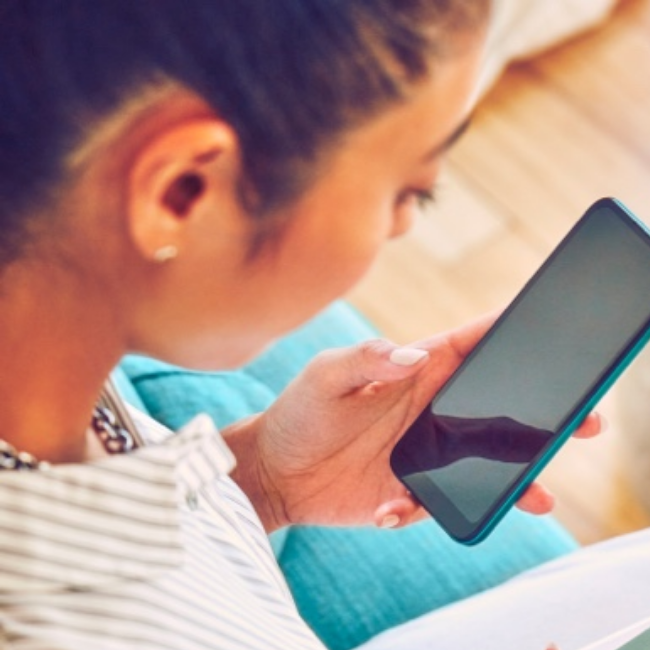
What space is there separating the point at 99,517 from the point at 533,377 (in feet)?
1.08

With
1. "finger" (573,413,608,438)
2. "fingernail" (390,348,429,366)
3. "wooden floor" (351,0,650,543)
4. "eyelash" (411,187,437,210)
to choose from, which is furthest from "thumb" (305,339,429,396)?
"wooden floor" (351,0,650,543)

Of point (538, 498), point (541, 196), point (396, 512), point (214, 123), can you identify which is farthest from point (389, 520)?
point (541, 196)

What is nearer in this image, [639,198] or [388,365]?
[388,365]

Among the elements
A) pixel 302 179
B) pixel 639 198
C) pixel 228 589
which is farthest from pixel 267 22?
pixel 639 198

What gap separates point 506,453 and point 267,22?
15.2 inches

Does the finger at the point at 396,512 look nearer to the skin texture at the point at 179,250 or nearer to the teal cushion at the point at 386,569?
the teal cushion at the point at 386,569

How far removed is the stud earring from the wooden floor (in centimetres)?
89

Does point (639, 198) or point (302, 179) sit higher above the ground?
point (302, 179)

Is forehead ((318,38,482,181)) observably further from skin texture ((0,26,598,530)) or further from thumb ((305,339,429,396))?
thumb ((305,339,429,396))

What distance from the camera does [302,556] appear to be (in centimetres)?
78

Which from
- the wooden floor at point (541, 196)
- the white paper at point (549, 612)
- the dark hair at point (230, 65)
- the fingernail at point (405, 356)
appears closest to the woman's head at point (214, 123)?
the dark hair at point (230, 65)

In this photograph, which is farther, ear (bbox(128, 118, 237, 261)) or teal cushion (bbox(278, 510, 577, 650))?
teal cushion (bbox(278, 510, 577, 650))

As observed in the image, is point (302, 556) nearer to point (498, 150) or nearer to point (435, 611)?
point (435, 611)

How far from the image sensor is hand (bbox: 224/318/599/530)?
707 mm
